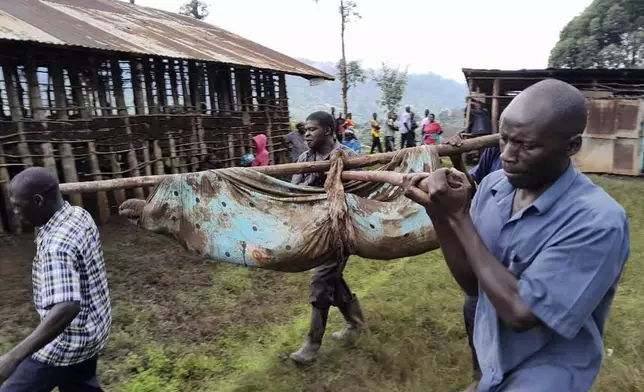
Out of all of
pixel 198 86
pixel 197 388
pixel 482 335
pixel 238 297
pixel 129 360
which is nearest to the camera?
pixel 482 335

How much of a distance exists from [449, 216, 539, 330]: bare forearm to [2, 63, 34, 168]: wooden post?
6498 mm

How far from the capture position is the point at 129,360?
3668 mm

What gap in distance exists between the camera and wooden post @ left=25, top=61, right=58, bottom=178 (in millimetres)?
6547

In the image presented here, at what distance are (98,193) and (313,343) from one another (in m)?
4.80

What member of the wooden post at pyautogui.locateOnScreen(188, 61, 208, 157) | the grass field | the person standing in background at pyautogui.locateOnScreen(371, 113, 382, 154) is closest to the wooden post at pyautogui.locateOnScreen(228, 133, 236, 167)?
the wooden post at pyautogui.locateOnScreen(188, 61, 208, 157)

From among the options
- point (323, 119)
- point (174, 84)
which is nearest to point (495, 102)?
point (174, 84)

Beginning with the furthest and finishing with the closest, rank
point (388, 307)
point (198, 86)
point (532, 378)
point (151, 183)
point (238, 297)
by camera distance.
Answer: point (198, 86) → point (238, 297) → point (388, 307) → point (151, 183) → point (532, 378)

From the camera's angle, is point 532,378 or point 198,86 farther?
point 198,86

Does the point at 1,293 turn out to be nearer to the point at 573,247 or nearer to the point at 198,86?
the point at 573,247

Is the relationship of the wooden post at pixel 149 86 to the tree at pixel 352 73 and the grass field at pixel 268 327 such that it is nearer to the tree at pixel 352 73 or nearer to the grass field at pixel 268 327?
the grass field at pixel 268 327

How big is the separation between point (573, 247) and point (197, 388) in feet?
9.36

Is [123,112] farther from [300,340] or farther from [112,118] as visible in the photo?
[300,340]

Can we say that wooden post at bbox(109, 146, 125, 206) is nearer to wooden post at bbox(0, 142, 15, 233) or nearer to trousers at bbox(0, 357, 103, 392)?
wooden post at bbox(0, 142, 15, 233)

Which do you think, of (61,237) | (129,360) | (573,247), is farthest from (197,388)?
(573,247)
